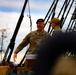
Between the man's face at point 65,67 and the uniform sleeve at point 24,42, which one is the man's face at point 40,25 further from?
the man's face at point 65,67

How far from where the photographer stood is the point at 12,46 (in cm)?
561

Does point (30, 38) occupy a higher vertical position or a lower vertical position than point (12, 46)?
higher

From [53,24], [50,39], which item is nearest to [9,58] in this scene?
[53,24]

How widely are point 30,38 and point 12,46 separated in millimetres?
977

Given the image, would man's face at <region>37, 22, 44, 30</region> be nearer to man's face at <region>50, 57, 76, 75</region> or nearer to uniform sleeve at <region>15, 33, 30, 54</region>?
uniform sleeve at <region>15, 33, 30, 54</region>

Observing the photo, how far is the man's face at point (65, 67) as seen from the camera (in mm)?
1019

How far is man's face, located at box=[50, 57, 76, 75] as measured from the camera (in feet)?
3.34

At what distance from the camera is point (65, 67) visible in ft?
3.35

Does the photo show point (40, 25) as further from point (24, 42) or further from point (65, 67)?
point (65, 67)

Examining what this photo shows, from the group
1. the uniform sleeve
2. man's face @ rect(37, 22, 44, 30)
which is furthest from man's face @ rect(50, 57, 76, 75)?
the uniform sleeve

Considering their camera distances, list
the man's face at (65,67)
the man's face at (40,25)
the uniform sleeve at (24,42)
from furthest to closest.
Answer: the uniform sleeve at (24,42) → the man's face at (40,25) → the man's face at (65,67)

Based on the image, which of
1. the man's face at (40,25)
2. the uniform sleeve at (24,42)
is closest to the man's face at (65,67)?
the man's face at (40,25)

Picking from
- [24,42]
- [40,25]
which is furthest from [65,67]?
[24,42]

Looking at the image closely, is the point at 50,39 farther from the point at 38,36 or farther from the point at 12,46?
the point at 12,46
